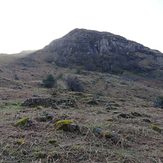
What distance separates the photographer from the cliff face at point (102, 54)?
92.1 metres

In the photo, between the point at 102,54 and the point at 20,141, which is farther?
the point at 102,54

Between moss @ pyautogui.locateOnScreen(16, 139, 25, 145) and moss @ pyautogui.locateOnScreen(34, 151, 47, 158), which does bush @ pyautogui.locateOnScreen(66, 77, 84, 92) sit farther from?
moss @ pyautogui.locateOnScreen(34, 151, 47, 158)

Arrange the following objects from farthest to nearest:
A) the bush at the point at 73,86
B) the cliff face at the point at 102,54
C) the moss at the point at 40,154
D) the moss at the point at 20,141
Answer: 1. the cliff face at the point at 102,54
2. the bush at the point at 73,86
3. the moss at the point at 20,141
4. the moss at the point at 40,154

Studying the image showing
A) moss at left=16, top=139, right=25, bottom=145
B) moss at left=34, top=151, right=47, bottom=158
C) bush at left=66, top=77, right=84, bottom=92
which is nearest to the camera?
moss at left=34, top=151, right=47, bottom=158

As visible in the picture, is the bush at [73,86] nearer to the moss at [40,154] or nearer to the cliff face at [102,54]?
the cliff face at [102,54]

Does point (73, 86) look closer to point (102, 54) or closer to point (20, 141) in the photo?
point (20, 141)

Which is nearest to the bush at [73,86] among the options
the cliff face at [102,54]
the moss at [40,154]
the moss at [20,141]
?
the cliff face at [102,54]

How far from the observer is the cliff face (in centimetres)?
9206

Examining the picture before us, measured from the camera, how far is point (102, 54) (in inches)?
3777

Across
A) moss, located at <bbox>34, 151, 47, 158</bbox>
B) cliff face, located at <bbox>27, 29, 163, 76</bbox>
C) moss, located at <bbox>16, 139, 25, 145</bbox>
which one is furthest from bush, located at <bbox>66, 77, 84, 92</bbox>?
moss, located at <bbox>34, 151, 47, 158</bbox>

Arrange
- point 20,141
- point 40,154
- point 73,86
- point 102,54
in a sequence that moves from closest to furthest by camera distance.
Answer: point 40,154 < point 20,141 < point 73,86 < point 102,54

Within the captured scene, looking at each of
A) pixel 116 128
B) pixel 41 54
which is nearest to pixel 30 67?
pixel 41 54

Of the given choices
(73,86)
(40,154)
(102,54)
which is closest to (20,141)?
(40,154)

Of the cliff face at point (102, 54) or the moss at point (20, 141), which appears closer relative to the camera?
the moss at point (20, 141)
